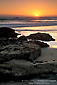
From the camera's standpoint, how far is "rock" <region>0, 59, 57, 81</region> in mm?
3931

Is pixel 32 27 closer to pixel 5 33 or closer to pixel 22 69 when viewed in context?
pixel 5 33

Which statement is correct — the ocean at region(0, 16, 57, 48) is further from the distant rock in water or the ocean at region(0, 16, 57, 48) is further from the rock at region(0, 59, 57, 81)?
the rock at region(0, 59, 57, 81)

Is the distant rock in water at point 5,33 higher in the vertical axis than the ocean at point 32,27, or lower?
higher

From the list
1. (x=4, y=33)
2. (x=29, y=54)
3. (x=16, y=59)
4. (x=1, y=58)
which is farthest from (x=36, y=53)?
(x=4, y=33)

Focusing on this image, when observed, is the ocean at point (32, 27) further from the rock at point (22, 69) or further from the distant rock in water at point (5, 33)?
the rock at point (22, 69)

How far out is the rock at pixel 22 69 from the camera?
12.9ft

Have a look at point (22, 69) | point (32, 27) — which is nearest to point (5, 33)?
point (22, 69)

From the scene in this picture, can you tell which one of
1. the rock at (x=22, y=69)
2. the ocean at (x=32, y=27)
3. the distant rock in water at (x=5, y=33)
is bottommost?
the ocean at (x=32, y=27)

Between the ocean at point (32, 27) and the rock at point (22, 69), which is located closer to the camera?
the rock at point (22, 69)

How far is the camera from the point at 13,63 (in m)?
4.20

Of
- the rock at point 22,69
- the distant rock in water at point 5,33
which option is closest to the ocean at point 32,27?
the distant rock in water at point 5,33

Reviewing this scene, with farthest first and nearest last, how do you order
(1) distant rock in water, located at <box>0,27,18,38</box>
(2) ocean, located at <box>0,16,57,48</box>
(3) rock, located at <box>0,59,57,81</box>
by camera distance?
(2) ocean, located at <box>0,16,57,48</box> < (1) distant rock in water, located at <box>0,27,18,38</box> < (3) rock, located at <box>0,59,57,81</box>

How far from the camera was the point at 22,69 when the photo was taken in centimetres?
405

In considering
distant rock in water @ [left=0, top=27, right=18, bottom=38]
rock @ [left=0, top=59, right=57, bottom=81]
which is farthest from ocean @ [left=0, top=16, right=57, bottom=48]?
rock @ [left=0, top=59, right=57, bottom=81]
